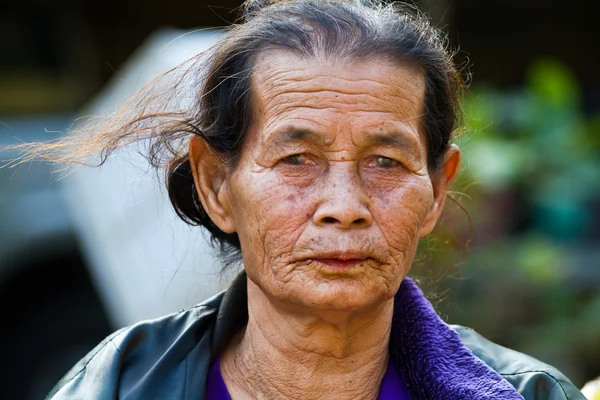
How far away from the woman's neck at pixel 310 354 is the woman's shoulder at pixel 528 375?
29 cm

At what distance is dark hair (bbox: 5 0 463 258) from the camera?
254 centimetres

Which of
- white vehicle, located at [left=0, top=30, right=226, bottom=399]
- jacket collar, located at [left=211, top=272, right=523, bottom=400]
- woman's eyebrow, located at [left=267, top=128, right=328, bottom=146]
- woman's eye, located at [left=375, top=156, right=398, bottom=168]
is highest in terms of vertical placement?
woman's eyebrow, located at [left=267, top=128, right=328, bottom=146]

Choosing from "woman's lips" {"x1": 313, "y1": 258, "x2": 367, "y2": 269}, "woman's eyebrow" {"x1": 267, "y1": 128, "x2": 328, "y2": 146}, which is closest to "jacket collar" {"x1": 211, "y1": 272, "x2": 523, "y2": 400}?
"woman's lips" {"x1": 313, "y1": 258, "x2": 367, "y2": 269}

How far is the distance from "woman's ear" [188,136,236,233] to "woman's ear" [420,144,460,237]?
1.71 feet

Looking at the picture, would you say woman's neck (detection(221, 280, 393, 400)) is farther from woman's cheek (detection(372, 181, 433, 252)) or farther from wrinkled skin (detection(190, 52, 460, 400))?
woman's cheek (detection(372, 181, 433, 252))

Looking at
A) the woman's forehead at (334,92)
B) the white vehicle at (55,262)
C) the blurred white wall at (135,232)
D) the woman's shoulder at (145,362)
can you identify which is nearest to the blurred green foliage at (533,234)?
the blurred white wall at (135,232)

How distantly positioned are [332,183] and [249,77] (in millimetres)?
383

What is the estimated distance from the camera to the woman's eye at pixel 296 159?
8.12ft

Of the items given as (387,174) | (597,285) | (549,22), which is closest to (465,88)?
(387,174)

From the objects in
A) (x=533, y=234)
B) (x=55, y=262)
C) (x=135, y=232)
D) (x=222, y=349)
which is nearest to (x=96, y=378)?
(x=222, y=349)

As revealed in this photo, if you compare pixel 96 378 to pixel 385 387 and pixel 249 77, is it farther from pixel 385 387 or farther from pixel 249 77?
pixel 249 77

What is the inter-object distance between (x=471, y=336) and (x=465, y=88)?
0.74m

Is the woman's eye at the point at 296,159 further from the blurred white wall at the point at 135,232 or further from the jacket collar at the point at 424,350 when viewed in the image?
the blurred white wall at the point at 135,232

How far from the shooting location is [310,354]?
2.59 m
